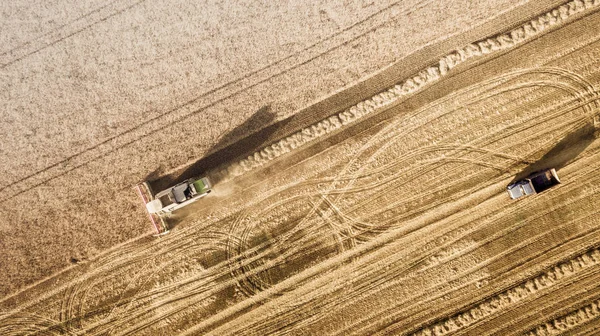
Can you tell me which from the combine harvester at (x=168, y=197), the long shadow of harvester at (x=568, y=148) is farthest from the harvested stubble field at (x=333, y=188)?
the combine harvester at (x=168, y=197)

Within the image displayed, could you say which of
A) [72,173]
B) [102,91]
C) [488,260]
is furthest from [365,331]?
[102,91]

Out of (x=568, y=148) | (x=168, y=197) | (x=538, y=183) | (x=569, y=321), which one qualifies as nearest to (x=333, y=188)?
(x=168, y=197)

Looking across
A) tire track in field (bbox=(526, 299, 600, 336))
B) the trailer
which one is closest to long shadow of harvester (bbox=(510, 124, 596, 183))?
the trailer

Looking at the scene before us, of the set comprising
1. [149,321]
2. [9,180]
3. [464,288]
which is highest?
[9,180]

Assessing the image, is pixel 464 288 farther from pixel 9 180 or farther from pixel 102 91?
pixel 9 180

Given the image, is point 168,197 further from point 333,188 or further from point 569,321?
point 569,321

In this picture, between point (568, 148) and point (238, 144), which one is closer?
point (568, 148)
